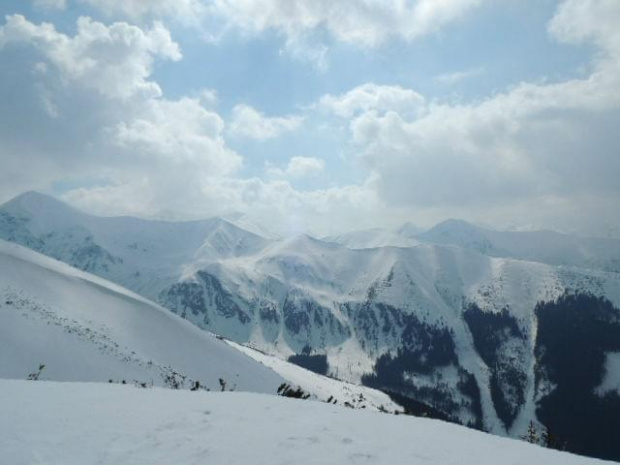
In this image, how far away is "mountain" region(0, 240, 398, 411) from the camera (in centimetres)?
3928

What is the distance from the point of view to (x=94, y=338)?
47.2 m

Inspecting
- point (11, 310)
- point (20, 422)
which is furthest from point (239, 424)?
point (11, 310)

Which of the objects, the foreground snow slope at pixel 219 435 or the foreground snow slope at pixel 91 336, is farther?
the foreground snow slope at pixel 91 336

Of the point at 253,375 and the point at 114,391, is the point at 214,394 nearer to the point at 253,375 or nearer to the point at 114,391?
the point at 114,391

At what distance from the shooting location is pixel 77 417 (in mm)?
12461

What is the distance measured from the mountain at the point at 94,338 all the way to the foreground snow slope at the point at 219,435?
19950 mm

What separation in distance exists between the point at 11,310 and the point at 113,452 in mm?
41252

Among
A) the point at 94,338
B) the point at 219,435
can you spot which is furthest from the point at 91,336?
the point at 219,435

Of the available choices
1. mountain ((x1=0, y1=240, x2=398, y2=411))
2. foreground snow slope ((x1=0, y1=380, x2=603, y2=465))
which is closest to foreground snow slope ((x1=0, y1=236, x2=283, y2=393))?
mountain ((x1=0, y1=240, x2=398, y2=411))

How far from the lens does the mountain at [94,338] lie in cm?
3928

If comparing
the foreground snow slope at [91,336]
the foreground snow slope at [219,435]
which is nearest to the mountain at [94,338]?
the foreground snow slope at [91,336]

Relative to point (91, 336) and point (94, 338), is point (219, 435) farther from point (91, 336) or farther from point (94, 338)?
point (91, 336)

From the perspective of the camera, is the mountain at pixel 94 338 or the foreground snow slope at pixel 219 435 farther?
the mountain at pixel 94 338

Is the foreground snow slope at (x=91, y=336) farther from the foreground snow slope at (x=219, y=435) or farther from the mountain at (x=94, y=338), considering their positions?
the foreground snow slope at (x=219, y=435)
